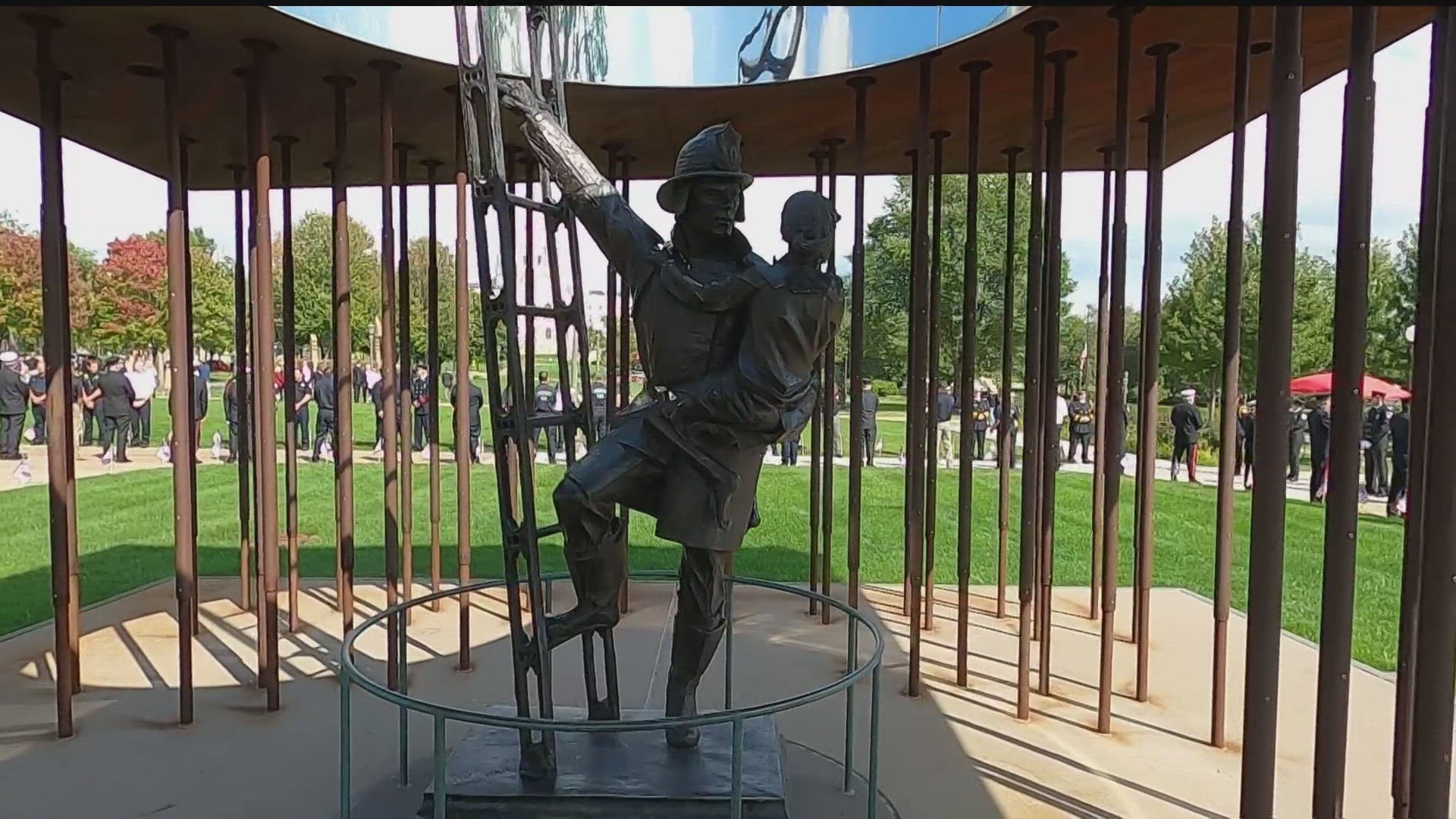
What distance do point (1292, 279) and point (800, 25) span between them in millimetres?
3321

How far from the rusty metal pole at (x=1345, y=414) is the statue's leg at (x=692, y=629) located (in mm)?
2140

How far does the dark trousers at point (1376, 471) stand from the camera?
1531 centimetres

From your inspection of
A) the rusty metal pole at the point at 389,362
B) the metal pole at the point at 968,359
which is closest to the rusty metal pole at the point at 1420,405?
the metal pole at the point at 968,359

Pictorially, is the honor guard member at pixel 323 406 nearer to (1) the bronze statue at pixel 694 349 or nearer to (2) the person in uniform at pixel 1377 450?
(1) the bronze statue at pixel 694 349

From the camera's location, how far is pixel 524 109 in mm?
3701

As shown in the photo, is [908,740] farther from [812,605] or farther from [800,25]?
[800,25]

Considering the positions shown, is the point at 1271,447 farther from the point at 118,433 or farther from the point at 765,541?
the point at 118,433

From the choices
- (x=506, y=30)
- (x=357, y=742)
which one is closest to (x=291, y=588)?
(x=357, y=742)

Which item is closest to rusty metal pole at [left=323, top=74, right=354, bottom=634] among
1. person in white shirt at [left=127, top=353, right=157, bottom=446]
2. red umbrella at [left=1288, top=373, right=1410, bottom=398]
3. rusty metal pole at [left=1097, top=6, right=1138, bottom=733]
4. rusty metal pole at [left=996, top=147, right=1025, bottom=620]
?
rusty metal pole at [left=1097, top=6, right=1138, bottom=733]

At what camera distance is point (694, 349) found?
3.83 meters

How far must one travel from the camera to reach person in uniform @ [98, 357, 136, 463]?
16234mm

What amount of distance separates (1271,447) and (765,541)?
8.07m

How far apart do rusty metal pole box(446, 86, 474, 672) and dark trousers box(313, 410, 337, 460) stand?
11277mm

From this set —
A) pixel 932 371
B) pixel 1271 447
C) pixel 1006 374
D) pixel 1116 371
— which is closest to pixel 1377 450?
pixel 1006 374
